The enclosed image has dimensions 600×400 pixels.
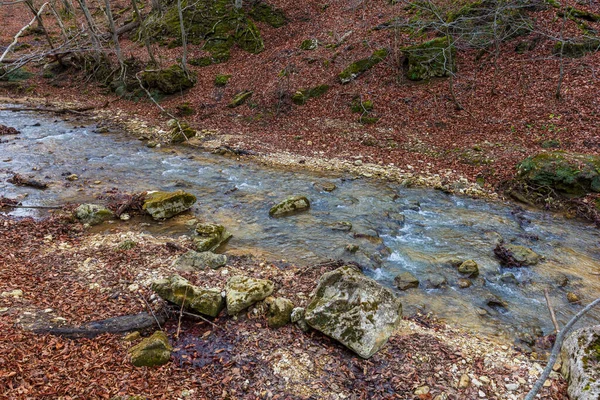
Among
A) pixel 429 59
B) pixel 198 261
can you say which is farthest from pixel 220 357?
pixel 429 59

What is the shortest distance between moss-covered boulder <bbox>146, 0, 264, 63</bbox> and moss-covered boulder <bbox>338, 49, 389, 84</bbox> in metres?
7.68

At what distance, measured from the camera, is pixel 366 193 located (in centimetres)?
1179

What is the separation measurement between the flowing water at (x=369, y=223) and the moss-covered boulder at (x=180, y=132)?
1035mm

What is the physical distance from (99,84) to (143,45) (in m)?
5.63

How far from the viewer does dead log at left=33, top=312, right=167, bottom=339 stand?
535cm

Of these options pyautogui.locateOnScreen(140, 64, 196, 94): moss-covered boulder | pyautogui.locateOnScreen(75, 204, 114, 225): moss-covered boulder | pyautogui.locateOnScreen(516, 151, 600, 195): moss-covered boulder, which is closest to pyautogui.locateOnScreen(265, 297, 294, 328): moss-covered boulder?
pyautogui.locateOnScreen(75, 204, 114, 225): moss-covered boulder

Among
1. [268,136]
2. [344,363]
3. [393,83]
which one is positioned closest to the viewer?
[344,363]

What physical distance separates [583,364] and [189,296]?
19.6ft

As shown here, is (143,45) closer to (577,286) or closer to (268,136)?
(268,136)

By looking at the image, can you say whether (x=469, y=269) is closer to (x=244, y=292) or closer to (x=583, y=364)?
(x=583, y=364)

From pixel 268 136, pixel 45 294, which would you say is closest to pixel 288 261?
pixel 45 294

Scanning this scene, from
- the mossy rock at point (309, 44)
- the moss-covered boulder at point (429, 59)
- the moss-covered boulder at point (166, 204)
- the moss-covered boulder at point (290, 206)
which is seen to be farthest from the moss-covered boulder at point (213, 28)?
the moss-covered boulder at point (290, 206)

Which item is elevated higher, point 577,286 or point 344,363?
point 344,363

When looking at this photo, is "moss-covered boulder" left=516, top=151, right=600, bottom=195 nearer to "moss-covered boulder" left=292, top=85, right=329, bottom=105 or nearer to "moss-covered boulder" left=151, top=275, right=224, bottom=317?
"moss-covered boulder" left=292, top=85, right=329, bottom=105
